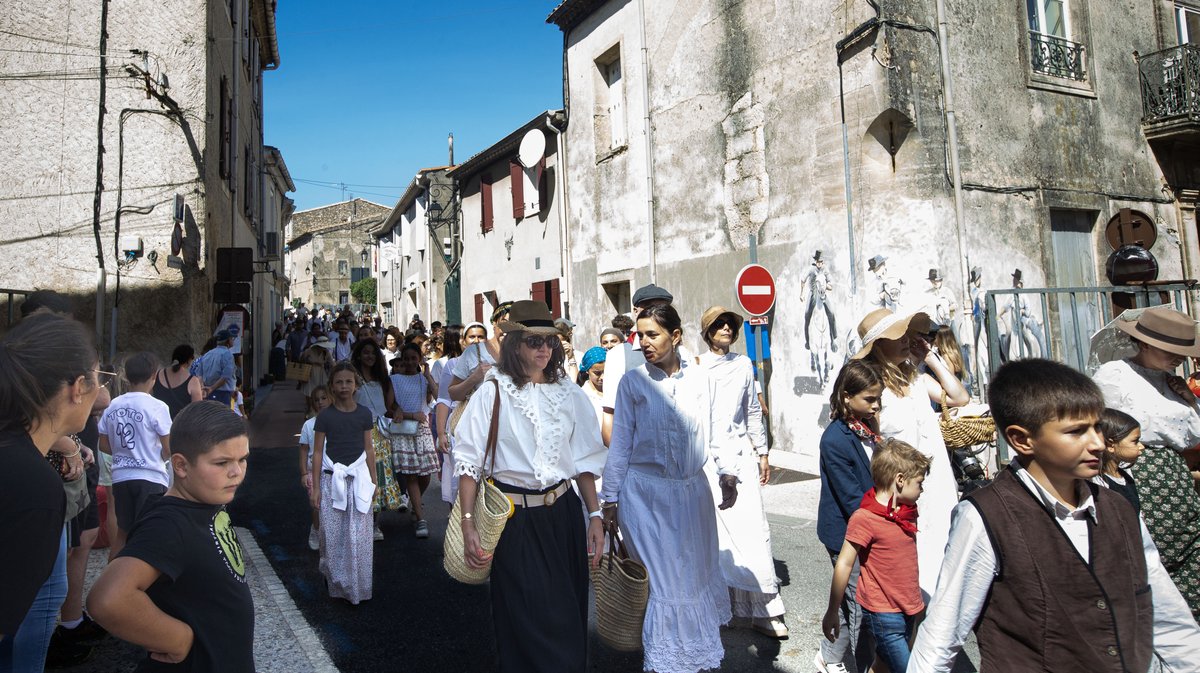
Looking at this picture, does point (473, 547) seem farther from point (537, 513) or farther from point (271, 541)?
point (271, 541)

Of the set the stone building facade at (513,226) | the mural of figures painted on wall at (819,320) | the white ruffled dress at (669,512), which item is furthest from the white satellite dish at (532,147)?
the white ruffled dress at (669,512)

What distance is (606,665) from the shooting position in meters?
4.13

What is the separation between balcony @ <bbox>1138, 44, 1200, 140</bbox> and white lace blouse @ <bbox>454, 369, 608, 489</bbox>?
37.4 ft

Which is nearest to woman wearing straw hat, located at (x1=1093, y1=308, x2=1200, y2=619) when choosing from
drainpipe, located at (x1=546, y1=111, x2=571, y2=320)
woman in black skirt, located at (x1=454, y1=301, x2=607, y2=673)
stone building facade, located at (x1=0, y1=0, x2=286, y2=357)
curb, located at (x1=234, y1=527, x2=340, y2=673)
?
woman in black skirt, located at (x1=454, y1=301, x2=607, y2=673)

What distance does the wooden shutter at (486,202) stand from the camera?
2042 cm

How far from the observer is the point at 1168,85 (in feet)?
36.6

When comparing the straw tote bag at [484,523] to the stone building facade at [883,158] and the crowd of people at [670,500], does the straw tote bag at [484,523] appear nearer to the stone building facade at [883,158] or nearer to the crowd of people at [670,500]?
the crowd of people at [670,500]

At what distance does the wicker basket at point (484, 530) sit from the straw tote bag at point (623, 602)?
55cm

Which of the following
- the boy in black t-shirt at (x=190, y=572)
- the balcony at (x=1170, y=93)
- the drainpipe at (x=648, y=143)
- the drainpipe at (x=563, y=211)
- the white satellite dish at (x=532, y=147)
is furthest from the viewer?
the white satellite dish at (x=532, y=147)

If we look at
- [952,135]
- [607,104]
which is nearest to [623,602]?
[952,135]

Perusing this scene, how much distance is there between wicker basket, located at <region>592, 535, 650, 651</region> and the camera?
11.1ft

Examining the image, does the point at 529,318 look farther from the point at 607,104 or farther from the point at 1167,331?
the point at 607,104

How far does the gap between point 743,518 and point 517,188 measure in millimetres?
14911

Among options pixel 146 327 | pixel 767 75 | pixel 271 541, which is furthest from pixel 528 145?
pixel 271 541
